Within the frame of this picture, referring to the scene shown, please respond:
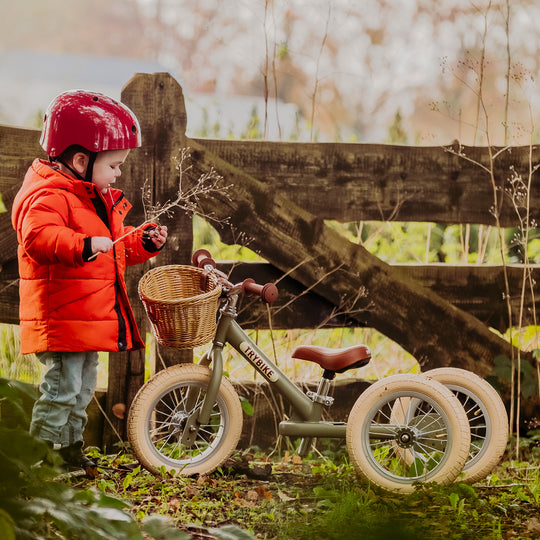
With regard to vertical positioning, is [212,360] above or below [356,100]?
below

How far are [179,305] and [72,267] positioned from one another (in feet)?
1.39

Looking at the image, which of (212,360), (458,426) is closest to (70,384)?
(212,360)

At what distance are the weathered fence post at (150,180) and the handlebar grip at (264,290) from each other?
55 cm

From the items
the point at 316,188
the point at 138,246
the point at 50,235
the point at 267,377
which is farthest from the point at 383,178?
the point at 50,235

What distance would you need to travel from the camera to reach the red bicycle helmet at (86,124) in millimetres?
2893

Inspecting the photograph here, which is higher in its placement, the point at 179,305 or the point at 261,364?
the point at 179,305

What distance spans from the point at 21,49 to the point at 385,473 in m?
5.81

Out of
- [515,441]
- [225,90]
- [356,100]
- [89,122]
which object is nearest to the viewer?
[89,122]

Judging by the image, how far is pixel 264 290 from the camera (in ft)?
9.89

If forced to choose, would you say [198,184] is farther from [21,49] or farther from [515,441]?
[21,49]

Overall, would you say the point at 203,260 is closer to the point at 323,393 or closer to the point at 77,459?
the point at 323,393

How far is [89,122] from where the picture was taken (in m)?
2.89

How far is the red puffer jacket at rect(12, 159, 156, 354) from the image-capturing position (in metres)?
2.82

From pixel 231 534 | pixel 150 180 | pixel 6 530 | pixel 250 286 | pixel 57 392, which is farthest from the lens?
pixel 150 180
